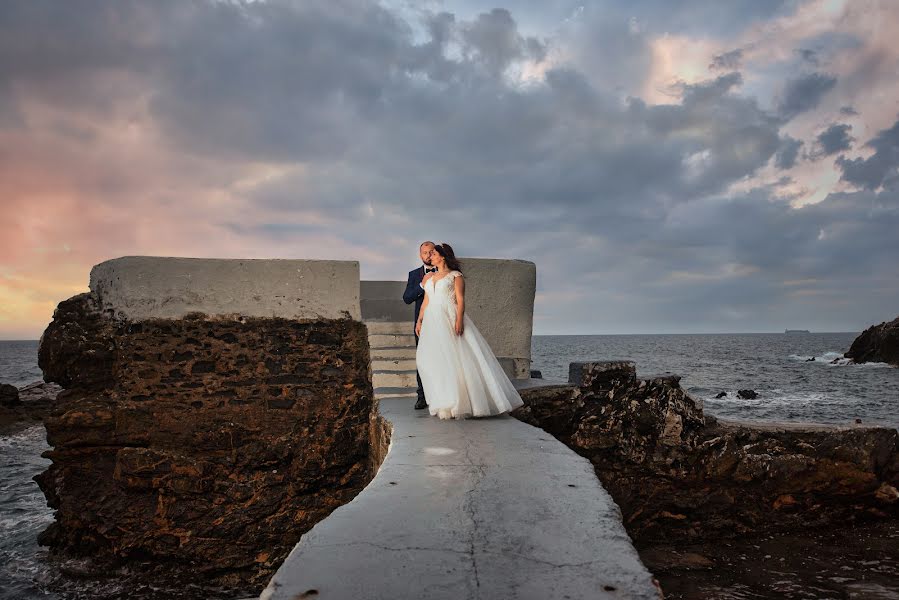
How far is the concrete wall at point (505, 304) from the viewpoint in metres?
8.52

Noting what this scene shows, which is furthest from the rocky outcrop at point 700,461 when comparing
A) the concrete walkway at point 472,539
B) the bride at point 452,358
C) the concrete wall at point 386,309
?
the concrete wall at point 386,309

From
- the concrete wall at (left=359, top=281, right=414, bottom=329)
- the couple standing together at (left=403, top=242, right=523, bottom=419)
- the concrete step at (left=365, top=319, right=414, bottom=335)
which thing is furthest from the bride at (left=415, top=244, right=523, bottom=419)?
the concrete wall at (left=359, top=281, right=414, bottom=329)

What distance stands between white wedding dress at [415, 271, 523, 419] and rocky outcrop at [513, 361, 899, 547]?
1.14m

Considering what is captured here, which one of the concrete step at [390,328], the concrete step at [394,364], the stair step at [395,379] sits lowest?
the stair step at [395,379]

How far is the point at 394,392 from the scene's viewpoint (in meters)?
7.52

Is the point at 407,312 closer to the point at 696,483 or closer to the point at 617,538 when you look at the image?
the point at 696,483

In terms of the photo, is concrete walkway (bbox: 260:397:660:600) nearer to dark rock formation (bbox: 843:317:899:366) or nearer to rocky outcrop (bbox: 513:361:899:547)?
rocky outcrop (bbox: 513:361:899:547)

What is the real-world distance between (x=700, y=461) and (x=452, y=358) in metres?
3.42

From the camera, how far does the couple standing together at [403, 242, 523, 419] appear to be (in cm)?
574

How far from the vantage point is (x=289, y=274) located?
760 centimetres

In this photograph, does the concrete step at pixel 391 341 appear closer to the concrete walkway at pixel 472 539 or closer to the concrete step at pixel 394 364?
the concrete step at pixel 394 364

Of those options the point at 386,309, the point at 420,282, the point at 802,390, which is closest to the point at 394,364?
the point at 420,282

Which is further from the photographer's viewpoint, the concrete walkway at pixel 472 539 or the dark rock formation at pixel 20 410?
the dark rock formation at pixel 20 410

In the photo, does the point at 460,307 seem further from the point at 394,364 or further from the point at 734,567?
the point at 734,567
